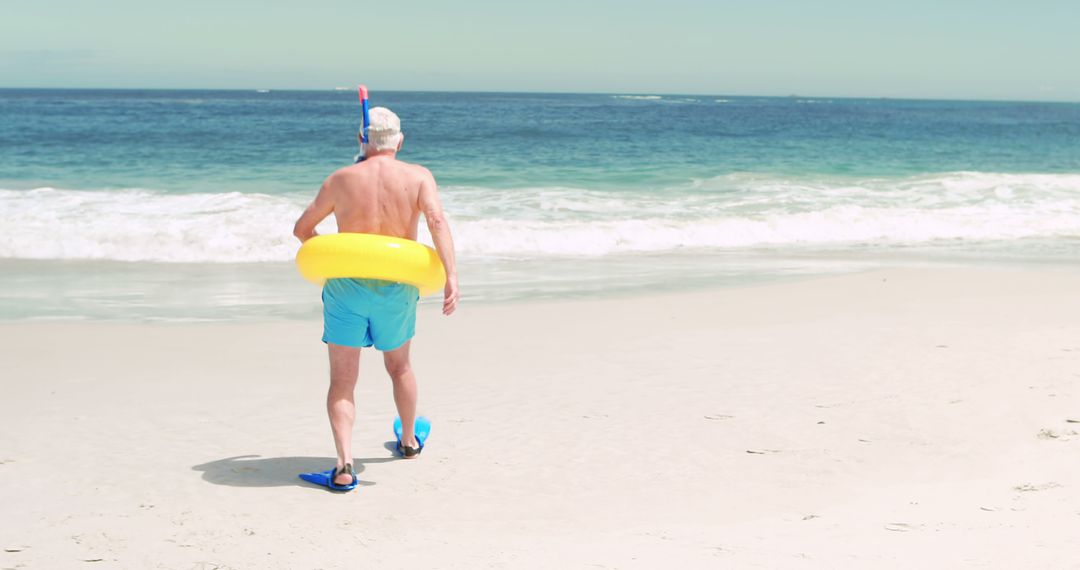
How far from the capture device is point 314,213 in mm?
4246

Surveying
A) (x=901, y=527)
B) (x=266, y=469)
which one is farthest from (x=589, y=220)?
(x=901, y=527)

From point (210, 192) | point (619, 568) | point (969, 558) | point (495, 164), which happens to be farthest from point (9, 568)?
point (495, 164)

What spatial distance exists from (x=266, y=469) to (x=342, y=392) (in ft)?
1.71

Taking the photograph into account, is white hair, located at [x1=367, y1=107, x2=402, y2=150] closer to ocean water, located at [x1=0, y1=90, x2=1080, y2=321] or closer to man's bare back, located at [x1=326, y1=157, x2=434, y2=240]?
man's bare back, located at [x1=326, y1=157, x2=434, y2=240]

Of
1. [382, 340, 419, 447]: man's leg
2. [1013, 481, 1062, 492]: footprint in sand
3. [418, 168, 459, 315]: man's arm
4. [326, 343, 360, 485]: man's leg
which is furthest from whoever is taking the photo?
[382, 340, 419, 447]: man's leg

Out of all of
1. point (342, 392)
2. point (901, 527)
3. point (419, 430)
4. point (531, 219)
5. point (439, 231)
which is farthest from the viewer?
point (531, 219)

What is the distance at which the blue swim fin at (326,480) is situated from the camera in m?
4.18

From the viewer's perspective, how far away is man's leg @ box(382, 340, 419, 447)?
4.44m

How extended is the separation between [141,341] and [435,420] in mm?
2692

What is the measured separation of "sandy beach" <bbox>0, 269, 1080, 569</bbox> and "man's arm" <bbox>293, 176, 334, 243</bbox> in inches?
40.3

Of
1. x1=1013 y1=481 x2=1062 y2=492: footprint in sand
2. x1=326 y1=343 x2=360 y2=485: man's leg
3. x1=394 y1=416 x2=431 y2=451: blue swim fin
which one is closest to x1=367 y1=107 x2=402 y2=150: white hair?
x1=326 y1=343 x2=360 y2=485: man's leg

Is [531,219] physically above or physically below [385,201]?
below

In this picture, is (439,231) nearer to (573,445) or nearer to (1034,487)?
(573,445)

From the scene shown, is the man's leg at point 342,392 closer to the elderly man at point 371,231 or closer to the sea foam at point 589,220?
the elderly man at point 371,231
